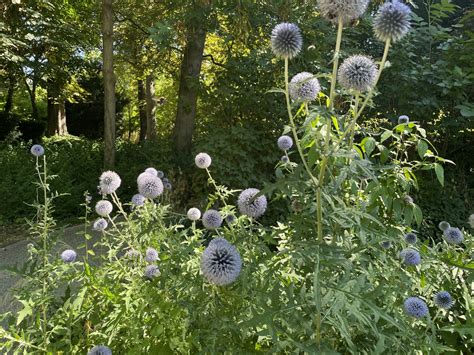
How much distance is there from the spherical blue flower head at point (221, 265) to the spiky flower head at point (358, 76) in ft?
2.52

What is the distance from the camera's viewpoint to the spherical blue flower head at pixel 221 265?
1.60m

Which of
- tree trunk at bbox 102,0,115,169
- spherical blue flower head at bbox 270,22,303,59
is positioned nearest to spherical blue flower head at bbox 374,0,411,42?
spherical blue flower head at bbox 270,22,303,59

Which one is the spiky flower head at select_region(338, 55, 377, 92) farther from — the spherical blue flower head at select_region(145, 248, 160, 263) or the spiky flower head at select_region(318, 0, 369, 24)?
the spherical blue flower head at select_region(145, 248, 160, 263)

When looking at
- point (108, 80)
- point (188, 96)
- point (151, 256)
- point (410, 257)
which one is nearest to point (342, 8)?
point (410, 257)

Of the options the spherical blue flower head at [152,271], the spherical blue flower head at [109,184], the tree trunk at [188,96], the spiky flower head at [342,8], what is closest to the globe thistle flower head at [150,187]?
the spherical blue flower head at [109,184]

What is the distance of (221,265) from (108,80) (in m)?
6.73

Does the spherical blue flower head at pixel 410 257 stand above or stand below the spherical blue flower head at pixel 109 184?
above

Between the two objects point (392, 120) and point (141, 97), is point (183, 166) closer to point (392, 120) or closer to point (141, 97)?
point (392, 120)

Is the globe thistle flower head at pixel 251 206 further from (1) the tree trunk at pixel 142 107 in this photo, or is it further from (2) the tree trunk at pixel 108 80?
(1) the tree trunk at pixel 142 107

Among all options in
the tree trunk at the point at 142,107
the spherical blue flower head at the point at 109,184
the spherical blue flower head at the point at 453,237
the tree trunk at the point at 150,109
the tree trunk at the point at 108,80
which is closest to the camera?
the spherical blue flower head at the point at 453,237

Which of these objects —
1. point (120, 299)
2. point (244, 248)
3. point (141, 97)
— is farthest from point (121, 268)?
point (141, 97)

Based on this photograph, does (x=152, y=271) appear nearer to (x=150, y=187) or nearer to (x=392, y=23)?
(x=150, y=187)

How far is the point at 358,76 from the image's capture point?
169 cm

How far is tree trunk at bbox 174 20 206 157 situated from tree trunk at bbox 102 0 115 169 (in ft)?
3.76
